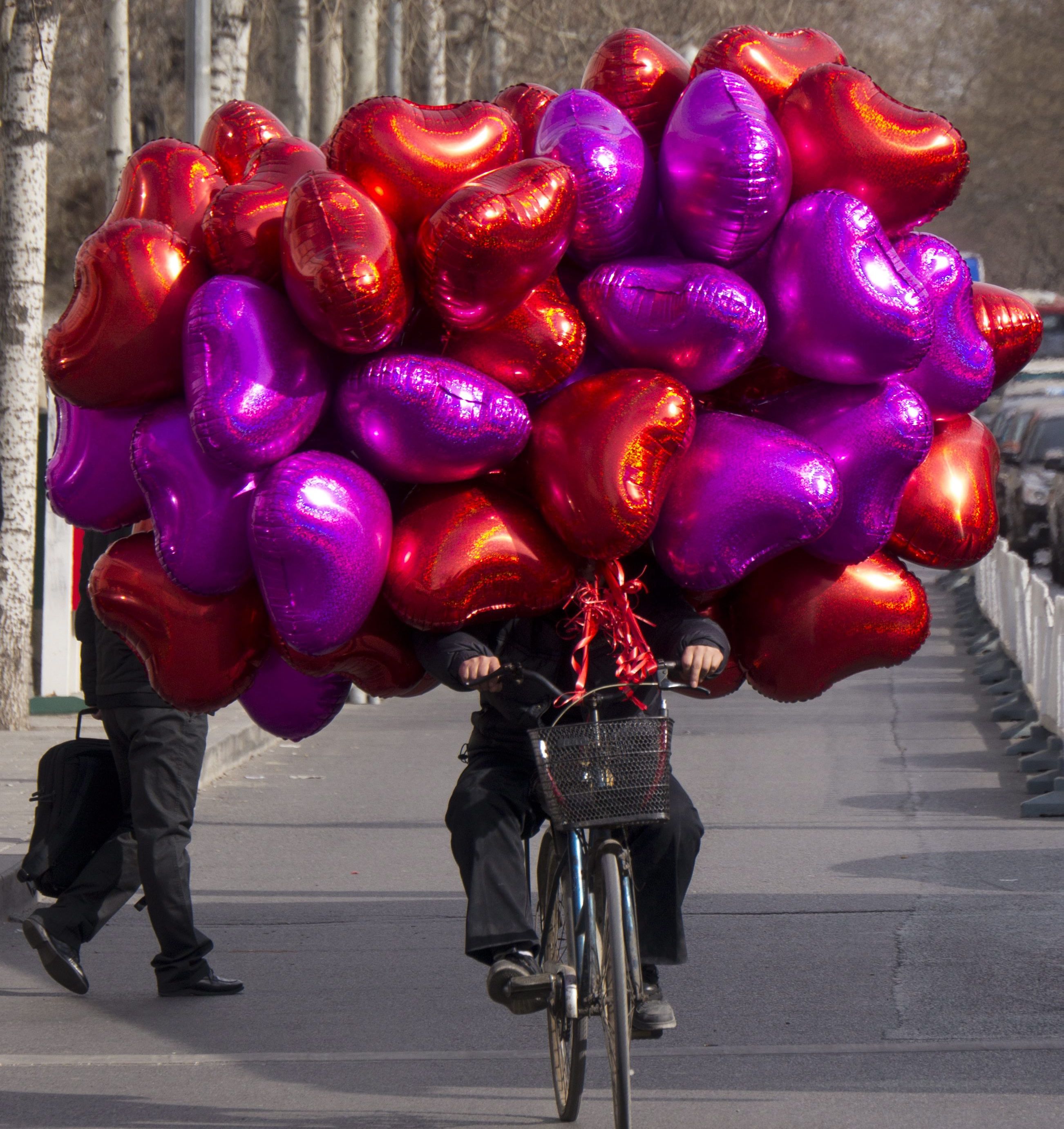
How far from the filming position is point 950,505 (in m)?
5.10

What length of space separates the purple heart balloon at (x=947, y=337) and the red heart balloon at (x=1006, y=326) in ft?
0.49

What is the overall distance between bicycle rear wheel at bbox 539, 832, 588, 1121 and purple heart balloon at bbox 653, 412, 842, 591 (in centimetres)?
85

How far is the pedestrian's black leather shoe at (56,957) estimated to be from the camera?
6.21 meters

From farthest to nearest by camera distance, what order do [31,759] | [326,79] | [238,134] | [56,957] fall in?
1. [326,79]
2. [31,759]
3. [56,957]
4. [238,134]

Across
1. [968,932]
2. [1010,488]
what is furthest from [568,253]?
[1010,488]

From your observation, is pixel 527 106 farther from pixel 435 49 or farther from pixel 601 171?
pixel 435 49

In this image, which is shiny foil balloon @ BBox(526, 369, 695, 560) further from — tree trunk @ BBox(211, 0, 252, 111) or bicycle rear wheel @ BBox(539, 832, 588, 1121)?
tree trunk @ BBox(211, 0, 252, 111)

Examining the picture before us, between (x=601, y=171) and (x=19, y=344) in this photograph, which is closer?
(x=601, y=171)

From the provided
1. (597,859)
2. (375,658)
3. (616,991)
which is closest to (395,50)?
(375,658)

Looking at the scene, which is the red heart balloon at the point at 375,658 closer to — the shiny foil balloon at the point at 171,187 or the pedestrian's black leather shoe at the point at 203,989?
the shiny foil balloon at the point at 171,187

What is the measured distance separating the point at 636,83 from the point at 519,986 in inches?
92.3

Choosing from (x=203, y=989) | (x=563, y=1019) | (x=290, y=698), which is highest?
(x=290, y=698)

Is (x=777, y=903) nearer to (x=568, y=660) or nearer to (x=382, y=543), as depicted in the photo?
(x=568, y=660)

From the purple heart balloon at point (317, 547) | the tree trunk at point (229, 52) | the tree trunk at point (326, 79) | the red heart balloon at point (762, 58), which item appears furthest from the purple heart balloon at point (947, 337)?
the tree trunk at point (326, 79)
